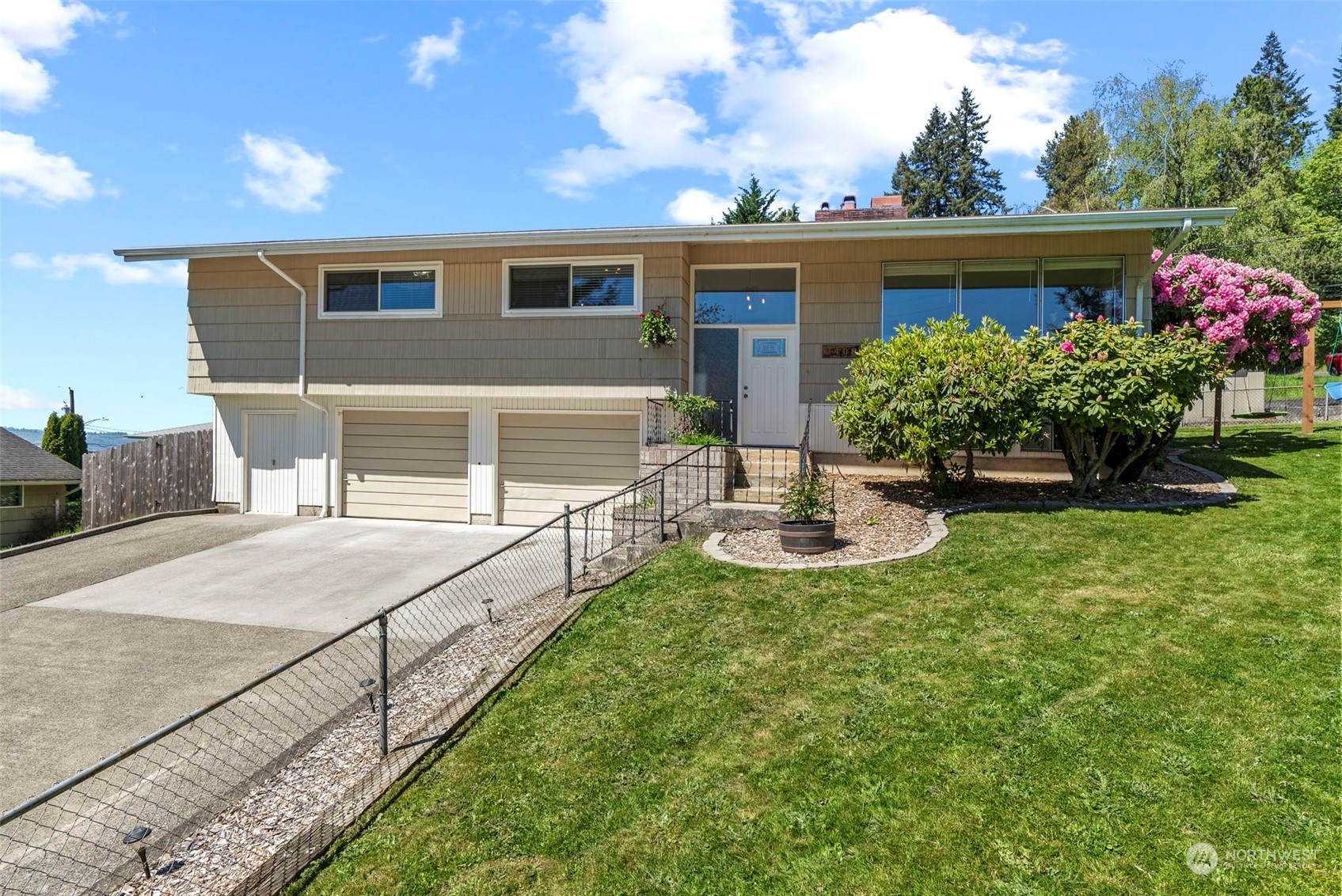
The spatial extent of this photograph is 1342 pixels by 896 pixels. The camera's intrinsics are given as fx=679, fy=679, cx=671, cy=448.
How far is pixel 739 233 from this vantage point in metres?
9.82

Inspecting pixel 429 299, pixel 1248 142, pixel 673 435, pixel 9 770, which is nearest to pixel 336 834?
pixel 9 770

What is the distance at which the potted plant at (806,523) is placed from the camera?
21.7 ft

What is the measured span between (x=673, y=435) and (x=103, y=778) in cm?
664

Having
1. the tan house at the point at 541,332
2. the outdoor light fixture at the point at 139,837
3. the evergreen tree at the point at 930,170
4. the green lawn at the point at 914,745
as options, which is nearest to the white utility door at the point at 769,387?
the tan house at the point at 541,332

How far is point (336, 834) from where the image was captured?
11.4ft

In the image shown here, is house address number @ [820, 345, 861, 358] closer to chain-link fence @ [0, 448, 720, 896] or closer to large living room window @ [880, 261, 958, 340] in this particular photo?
large living room window @ [880, 261, 958, 340]

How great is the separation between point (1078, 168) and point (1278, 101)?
10253mm

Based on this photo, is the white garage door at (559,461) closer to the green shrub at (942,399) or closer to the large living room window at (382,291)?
the large living room window at (382,291)

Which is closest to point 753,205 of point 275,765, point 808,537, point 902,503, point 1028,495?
point 902,503

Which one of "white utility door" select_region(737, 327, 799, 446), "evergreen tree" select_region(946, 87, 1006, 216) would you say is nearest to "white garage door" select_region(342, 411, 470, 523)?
"white utility door" select_region(737, 327, 799, 446)

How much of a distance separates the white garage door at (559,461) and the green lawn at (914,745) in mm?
5371

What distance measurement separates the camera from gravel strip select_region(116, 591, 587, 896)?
11.0 feet

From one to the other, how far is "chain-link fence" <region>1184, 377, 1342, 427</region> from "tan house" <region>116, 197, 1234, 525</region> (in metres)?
10.4

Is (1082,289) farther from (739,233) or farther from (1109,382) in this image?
(739,233)
